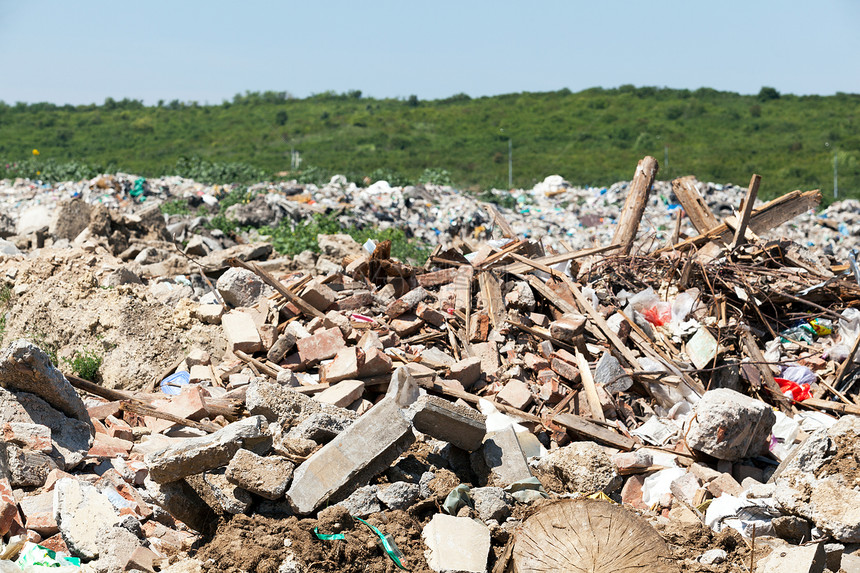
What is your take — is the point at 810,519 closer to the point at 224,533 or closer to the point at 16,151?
the point at 224,533

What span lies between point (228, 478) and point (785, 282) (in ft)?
15.7

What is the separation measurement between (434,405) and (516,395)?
144 centimetres

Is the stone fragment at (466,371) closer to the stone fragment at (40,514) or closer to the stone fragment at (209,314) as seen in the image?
the stone fragment at (209,314)

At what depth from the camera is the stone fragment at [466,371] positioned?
485cm

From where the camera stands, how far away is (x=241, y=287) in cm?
584

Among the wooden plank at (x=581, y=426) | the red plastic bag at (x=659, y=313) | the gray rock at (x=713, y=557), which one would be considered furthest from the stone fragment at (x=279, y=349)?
the gray rock at (x=713, y=557)

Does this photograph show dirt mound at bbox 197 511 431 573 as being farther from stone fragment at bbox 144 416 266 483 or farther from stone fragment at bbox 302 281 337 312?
stone fragment at bbox 302 281 337 312

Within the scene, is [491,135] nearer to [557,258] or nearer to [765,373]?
[557,258]

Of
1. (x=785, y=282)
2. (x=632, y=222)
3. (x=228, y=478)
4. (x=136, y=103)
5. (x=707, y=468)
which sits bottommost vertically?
(x=707, y=468)

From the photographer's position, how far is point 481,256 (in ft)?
20.4

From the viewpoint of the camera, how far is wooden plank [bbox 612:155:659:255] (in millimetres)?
6762

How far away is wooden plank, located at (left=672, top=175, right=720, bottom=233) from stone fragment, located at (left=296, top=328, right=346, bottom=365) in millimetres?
3858

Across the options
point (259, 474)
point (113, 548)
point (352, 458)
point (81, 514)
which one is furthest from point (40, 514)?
point (352, 458)

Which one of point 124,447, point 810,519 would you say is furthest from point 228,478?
point 810,519
